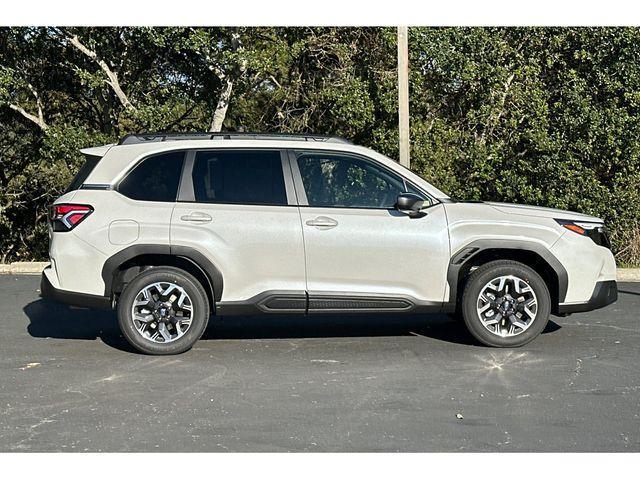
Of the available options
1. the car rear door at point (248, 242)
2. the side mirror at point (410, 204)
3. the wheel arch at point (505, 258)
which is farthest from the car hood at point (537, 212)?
the car rear door at point (248, 242)

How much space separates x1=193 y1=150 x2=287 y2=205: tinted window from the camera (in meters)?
9.05

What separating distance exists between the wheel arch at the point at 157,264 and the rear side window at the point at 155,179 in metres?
0.46

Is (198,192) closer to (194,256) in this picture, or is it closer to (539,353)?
(194,256)

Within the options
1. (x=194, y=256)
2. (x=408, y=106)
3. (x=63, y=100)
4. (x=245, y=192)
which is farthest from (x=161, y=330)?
(x=63, y=100)

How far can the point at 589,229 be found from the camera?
30.4 ft

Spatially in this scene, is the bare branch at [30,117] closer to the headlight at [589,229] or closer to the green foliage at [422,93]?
the green foliage at [422,93]

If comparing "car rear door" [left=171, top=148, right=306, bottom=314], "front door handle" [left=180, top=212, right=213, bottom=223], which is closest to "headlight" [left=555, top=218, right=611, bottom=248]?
"car rear door" [left=171, top=148, right=306, bottom=314]

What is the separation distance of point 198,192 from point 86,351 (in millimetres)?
1681

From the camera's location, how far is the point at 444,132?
1684 cm

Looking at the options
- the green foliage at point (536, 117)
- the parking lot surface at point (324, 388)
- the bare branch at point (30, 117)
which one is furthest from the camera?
the bare branch at point (30, 117)

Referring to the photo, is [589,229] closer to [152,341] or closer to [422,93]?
[152,341]

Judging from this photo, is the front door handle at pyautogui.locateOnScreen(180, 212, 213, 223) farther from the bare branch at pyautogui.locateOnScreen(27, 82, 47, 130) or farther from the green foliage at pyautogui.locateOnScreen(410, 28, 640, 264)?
the bare branch at pyautogui.locateOnScreen(27, 82, 47, 130)

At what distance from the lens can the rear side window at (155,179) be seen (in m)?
9.02

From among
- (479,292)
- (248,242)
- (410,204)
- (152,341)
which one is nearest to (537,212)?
(479,292)
